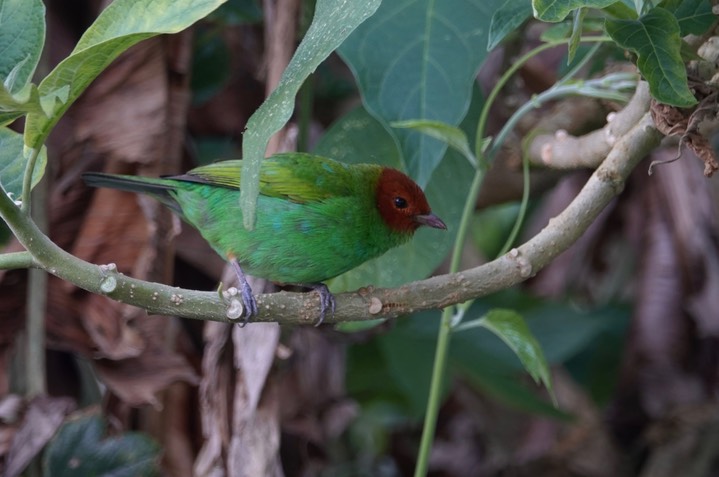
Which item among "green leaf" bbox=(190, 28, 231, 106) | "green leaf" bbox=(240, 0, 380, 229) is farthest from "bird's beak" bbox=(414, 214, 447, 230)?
"green leaf" bbox=(190, 28, 231, 106)

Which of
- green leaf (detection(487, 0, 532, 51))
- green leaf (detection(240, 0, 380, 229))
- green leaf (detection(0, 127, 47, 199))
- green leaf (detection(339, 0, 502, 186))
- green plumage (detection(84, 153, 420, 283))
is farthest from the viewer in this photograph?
green plumage (detection(84, 153, 420, 283))

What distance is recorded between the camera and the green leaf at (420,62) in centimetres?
200

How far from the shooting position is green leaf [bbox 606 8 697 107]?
58.6 inches

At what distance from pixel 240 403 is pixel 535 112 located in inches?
61.9

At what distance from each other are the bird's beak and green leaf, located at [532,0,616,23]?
38.2 inches

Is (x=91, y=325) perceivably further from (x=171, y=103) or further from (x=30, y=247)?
(x=30, y=247)

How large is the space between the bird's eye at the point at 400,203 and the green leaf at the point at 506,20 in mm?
731

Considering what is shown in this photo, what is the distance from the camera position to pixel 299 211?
2248 mm

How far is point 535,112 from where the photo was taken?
3.17m

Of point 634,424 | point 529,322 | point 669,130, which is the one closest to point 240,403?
point 669,130

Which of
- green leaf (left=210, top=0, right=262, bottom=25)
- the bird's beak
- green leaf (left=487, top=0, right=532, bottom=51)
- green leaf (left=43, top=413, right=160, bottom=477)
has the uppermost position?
green leaf (left=210, top=0, right=262, bottom=25)

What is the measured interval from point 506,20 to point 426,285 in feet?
1.67

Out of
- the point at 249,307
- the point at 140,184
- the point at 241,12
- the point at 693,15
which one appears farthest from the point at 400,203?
the point at 241,12

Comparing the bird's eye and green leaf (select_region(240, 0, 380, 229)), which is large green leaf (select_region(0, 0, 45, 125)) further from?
the bird's eye
